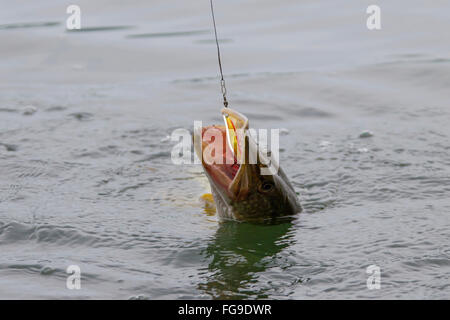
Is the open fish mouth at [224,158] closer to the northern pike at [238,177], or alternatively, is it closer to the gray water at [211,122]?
the northern pike at [238,177]

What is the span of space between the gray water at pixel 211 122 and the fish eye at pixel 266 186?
0.34 metres

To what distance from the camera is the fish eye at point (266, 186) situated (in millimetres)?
4883

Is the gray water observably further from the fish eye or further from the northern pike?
the fish eye

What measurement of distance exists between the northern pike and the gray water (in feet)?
0.48

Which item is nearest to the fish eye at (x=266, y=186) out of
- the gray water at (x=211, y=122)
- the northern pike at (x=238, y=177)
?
the northern pike at (x=238, y=177)

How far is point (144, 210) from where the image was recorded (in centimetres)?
581

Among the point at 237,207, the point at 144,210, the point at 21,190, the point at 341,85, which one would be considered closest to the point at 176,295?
the point at 237,207

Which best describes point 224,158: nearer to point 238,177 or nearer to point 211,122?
point 238,177

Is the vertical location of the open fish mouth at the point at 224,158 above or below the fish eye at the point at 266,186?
above

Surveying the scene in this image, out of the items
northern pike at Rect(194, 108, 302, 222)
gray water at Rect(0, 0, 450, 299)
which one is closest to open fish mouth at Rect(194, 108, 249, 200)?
northern pike at Rect(194, 108, 302, 222)
